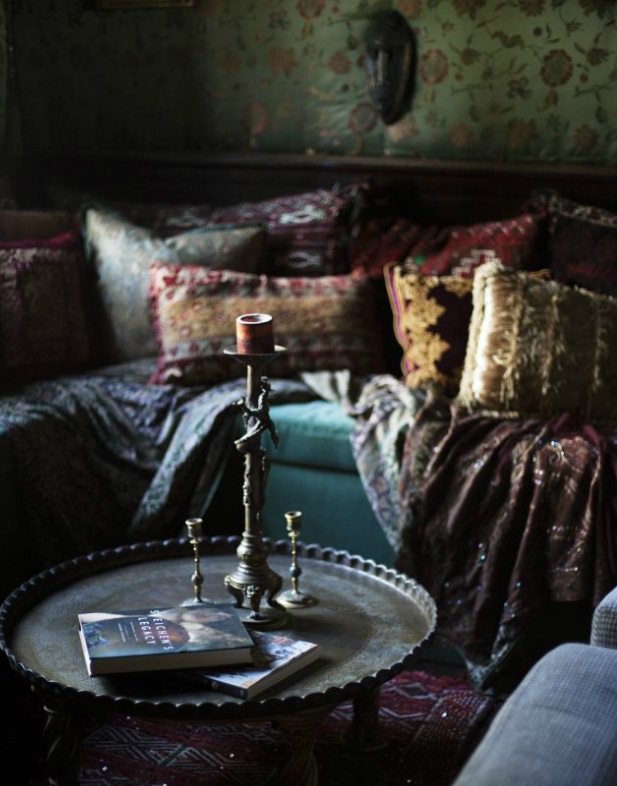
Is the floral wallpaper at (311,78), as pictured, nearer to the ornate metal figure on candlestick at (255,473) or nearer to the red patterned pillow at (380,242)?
the red patterned pillow at (380,242)

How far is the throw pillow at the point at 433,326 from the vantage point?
115 inches

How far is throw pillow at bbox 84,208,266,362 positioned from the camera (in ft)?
10.9

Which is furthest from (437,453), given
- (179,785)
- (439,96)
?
(439,96)

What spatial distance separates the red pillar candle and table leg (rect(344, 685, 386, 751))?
776mm

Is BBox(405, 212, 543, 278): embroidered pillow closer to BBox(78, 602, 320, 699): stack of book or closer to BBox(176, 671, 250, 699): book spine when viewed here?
BBox(78, 602, 320, 699): stack of book

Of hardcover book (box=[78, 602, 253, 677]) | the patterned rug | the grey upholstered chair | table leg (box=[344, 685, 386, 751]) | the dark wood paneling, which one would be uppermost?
the dark wood paneling

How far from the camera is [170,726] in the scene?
2.35 m

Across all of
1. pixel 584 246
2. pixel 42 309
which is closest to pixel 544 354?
pixel 584 246

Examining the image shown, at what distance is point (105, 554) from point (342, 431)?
79 cm

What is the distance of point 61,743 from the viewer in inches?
78.4

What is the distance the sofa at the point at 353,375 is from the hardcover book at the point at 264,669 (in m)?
0.78

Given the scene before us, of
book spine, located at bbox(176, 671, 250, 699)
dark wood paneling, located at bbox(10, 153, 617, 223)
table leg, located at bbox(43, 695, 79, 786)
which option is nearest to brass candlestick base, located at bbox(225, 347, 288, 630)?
book spine, located at bbox(176, 671, 250, 699)

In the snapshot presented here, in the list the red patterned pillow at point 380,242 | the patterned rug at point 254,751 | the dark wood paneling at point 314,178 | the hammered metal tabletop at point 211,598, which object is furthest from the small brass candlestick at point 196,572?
the dark wood paneling at point 314,178

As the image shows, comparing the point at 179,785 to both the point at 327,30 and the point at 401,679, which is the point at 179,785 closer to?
the point at 401,679
